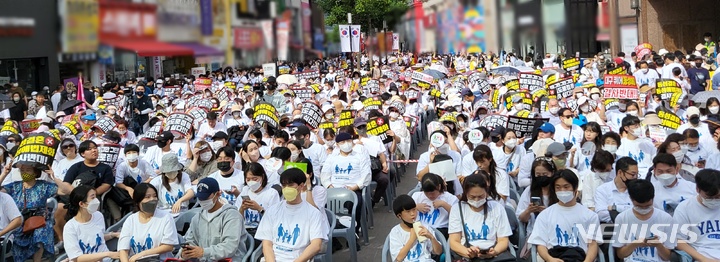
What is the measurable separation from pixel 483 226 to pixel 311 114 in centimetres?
682

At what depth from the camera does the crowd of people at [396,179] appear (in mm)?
6055

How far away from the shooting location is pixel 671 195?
21.8ft

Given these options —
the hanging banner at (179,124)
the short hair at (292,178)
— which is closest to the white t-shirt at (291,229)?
the short hair at (292,178)

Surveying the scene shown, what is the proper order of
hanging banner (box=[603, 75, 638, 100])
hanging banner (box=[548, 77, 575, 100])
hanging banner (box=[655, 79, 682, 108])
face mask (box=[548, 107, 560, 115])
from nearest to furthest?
face mask (box=[548, 107, 560, 115]) < hanging banner (box=[603, 75, 638, 100]) < hanging banner (box=[655, 79, 682, 108]) < hanging banner (box=[548, 77, 575, 100])

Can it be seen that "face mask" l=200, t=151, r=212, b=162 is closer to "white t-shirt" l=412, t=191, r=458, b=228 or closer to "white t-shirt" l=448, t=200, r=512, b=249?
"white t-shirt" l=412, t=191, r=458, b=228

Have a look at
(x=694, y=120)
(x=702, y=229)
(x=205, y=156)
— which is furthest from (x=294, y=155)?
(x=702, y=229)

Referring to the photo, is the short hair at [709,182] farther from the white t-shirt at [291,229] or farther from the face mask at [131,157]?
the face mask at [131,157]

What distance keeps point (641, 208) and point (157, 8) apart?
11.9ft

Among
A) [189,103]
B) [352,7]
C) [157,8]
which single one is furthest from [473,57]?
[157,8]

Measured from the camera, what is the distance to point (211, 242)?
6.52 meters

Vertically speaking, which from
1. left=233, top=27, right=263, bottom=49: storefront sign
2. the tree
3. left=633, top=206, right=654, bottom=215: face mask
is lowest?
left=633, top=206, right=654, bottom=215: face mask

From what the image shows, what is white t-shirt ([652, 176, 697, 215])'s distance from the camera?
21.7ft

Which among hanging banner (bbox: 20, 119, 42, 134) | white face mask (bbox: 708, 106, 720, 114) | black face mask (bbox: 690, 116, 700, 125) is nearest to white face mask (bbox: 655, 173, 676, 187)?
black face mask (bbox: 690, 116, 700, 125)

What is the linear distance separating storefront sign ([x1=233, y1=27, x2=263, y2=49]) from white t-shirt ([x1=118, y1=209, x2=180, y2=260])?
2.67 meters
